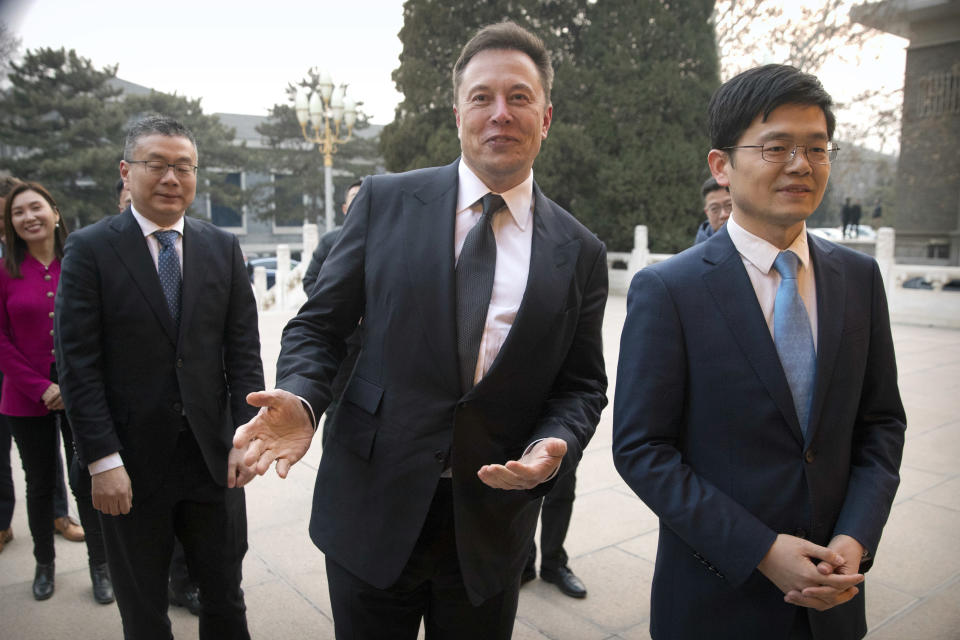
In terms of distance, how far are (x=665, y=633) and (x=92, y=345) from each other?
183 centimetres

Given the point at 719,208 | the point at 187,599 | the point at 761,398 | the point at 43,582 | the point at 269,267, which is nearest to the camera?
the point at 761,398

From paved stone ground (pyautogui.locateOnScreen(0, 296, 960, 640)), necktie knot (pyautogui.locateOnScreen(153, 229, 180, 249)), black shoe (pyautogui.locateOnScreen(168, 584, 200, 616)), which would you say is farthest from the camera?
black shoe (pyautogui.locateOnScreen(168, 584, 200, 616))

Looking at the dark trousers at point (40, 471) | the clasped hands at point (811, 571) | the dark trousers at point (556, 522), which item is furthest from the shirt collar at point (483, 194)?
the dark trousers at point (40, 471)

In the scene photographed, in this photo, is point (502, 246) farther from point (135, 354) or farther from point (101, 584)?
point (101, 584)

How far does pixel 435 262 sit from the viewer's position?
1596 mm

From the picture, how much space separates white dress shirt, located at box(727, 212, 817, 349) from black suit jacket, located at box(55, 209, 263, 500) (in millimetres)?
1647

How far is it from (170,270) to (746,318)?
1.79 meters

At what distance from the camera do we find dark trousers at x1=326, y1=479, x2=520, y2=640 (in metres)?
1.61

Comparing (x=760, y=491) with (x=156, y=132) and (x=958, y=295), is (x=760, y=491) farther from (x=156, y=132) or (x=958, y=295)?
(x=958, y=295)

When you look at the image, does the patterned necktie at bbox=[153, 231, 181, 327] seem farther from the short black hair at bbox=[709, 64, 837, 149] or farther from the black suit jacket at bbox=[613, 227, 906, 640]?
the short black hair at bbox=[709, 64, 837, 149]

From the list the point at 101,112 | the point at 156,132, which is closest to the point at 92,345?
the point at 156,132

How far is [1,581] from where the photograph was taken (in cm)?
309

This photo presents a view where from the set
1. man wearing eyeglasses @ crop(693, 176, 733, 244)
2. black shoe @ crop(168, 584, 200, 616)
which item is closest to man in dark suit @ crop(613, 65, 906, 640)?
man wearing eyeglasses @ crop(693, 176, 733, 244)

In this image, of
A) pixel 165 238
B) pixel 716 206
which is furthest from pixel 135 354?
pixel 716 206
